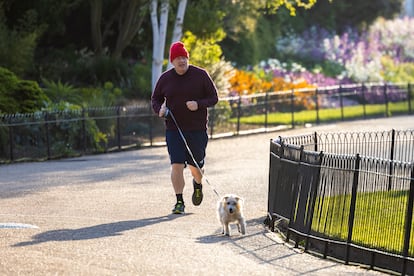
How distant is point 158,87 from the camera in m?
14.4

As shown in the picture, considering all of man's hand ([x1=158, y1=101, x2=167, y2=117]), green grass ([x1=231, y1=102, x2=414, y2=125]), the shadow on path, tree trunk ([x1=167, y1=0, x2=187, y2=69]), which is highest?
tree trunk ([x1=167, y1=0, x2=187, y2=69])

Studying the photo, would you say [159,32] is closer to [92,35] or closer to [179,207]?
[92,35]

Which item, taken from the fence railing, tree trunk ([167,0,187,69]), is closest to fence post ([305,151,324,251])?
the fence railing

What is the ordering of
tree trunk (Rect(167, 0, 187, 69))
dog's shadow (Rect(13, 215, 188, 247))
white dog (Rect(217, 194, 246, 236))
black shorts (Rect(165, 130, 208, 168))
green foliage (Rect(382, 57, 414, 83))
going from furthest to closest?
green foliage (Rect(382, 57, 414, 83))
tree trunk (Rect(167, 0, 187, 69))
black shorts (Rect(165, 130, 208, 168))
white dog (Rect(217, 194, 246, 236))
dog's shadow (Rect(13, 215, 188, 247))

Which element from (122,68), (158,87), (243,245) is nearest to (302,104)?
(122,68)

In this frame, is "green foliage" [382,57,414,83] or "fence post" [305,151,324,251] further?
"green foliage" [382,57,414,83]

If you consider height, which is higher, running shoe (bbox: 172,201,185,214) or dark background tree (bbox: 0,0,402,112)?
dark background tree (bbox: 0,0,402,112)

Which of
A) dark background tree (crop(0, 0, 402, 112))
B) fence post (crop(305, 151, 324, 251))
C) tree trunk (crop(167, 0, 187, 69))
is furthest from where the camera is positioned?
dark background tree (crop(0, 0, 402, 112))

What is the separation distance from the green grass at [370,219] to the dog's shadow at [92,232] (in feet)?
7.41

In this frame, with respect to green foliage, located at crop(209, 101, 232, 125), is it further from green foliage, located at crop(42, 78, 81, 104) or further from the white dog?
the white dog

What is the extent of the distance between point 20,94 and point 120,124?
7.58 feet

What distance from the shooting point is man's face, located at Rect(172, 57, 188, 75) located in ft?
45.9

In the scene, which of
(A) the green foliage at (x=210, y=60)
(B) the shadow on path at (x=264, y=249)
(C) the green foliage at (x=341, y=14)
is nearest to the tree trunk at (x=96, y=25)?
(A) the green foliage at (x=210, y=60)

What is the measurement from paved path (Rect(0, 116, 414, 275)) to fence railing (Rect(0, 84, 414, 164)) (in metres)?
1.39
